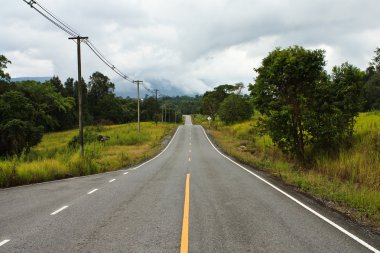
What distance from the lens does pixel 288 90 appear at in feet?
69.8

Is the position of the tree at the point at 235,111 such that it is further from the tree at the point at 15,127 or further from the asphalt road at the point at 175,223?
the asphalt road at the point at 175,223

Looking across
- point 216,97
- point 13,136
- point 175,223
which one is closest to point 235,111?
point 216,97

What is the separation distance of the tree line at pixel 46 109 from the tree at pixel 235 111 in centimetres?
2031

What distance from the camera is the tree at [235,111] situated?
79062 millimetres

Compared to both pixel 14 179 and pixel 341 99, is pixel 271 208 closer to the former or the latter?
pixel 14 179

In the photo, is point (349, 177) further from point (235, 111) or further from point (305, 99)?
point (235, 111)

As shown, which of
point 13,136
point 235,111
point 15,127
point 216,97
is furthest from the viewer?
point 216,97

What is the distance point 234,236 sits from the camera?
620 cm

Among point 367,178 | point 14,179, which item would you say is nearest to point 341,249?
point 367,178

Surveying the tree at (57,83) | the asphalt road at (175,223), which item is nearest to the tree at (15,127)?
the asphalt road at (175,223)

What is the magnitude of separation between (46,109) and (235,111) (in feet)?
149

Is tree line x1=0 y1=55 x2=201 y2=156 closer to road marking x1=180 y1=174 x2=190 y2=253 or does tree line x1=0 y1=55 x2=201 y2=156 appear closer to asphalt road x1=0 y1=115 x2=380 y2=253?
asphalt road x1=0 y1=115 x2=380 y2=253

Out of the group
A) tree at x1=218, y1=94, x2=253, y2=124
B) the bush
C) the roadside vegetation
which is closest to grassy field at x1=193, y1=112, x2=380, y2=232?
the roadside vegetation

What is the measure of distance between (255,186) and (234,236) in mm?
6626
